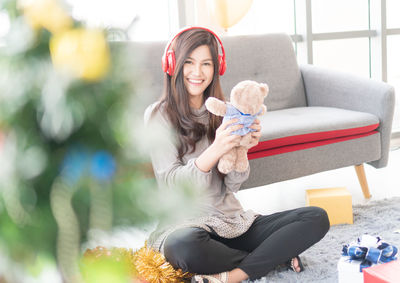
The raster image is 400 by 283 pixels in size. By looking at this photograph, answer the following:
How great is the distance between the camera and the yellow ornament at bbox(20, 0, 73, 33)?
9.1 inches

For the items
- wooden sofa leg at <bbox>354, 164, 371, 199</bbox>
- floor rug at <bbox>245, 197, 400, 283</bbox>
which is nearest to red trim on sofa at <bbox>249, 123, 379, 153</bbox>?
wooden sofa leg at <bbox>354, 164, 371, 199</bbox>

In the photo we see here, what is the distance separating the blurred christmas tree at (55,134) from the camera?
223 millimetres

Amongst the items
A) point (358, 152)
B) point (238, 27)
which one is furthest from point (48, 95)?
point (238, 27)

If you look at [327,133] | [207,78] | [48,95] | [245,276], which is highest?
[48,95]

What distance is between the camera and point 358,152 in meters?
2.05

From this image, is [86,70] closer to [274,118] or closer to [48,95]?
[48,95]

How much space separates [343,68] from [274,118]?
1673 millimetres

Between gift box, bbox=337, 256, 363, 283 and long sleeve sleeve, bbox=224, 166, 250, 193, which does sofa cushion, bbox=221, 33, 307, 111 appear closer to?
long sleeve sleeve, bbox=224, 166, 250, 193

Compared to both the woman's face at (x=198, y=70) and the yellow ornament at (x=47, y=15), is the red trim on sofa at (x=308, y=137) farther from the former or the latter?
the yellow ornament at (x=47, y=15)

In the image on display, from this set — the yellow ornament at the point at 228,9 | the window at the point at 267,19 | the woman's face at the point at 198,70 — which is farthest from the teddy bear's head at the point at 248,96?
the window at the point at 267,19

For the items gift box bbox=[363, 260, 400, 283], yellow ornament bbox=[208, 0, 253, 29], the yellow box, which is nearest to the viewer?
gift box bbox=[363, 260, 400, 283]

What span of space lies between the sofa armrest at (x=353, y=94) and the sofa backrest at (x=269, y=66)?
3.1 inches

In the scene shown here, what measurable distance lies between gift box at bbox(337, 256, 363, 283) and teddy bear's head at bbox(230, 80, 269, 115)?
47 cm

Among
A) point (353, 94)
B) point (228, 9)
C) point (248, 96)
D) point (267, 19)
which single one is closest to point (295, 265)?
point (248, 96)
